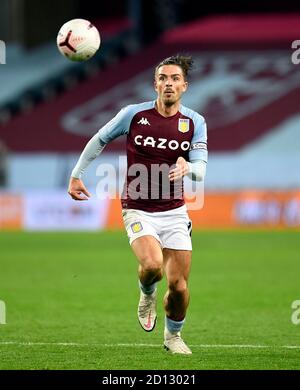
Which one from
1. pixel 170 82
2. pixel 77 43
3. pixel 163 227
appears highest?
pixel 77 43

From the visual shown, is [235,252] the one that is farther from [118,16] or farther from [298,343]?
[118,16]

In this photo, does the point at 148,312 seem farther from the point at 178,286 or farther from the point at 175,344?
the point at 178,286

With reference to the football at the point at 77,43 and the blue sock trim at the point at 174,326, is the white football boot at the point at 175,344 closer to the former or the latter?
the blue sock trim at the point at 174,326

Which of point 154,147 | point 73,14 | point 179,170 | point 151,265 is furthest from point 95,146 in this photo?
point 73,14

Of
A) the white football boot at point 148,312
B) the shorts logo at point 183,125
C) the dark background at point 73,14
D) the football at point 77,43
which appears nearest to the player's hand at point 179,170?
the shorts logo at point 183,125

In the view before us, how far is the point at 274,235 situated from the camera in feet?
80.7

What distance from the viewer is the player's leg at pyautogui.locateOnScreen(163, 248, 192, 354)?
349 inches

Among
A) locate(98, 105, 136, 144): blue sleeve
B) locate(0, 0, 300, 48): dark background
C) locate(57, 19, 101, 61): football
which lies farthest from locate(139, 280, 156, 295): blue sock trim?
locate(0, 0, 300, 48): dark background

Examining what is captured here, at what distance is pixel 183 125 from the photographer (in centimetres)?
905

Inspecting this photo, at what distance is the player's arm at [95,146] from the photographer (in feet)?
29.8

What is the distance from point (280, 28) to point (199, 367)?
27.9 m

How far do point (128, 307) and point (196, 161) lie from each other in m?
4.43

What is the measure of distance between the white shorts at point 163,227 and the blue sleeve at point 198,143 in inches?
21.5

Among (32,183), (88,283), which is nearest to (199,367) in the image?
(88,283)
